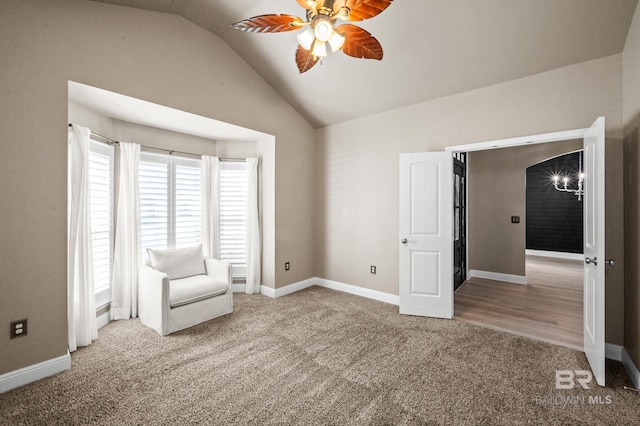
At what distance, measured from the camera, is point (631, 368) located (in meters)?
2.37

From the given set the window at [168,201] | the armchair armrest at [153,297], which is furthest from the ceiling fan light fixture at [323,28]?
the window at [168,201]

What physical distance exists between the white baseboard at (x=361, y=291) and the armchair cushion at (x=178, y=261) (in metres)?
2.02

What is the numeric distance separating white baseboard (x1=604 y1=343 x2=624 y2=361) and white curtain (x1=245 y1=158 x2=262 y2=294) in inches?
165

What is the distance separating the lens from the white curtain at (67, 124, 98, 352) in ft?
8.90

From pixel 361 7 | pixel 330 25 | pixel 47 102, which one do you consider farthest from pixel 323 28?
pixel 47 102

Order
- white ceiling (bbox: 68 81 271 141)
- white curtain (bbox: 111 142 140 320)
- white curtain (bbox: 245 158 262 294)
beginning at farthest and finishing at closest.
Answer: white curtain (bbox: 245 158 262 294), white curtain (bbox: 111 142 140 320), white ceiling (bbox: 68 81 271 141)

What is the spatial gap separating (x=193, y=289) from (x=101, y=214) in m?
1.37

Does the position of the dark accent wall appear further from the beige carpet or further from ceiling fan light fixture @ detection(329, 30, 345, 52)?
→ ceiling fan light fixture @ detection(329, 30, 345, 52)

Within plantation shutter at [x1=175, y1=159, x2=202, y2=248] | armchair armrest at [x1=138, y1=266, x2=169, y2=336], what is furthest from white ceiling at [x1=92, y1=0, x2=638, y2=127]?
armchair armrest at [x1=138, y1=266, x2=169, y2=336]

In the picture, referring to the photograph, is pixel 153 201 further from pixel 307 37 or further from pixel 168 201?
pixel 307 37

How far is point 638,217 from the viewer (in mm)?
2328

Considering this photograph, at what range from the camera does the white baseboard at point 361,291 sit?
4176 mm

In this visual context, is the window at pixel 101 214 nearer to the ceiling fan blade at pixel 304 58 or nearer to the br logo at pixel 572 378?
the ceiling fan blade at pixel 304 58

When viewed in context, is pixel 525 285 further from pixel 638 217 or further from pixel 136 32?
pixel 136 32
